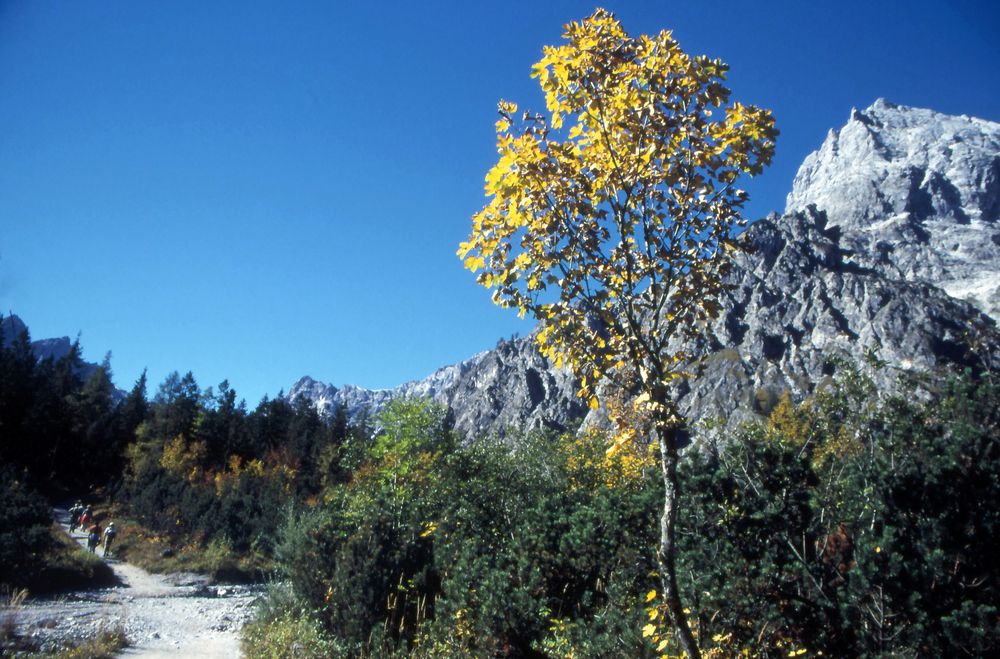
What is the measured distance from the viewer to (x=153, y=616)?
1523 centimetres

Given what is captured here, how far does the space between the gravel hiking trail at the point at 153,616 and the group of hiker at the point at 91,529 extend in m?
5.11

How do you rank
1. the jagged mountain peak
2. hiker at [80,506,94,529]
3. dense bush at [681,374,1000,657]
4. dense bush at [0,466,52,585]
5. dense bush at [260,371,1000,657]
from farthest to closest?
the jagged mountain peak, hiker at [80,506,94,529], dense bush at [0,466,52,585], dense bush at [260,371,1000,657], dense bush at [681,374,1000,657]

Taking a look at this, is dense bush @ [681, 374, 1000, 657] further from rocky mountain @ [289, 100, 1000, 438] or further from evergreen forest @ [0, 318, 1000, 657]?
rocky mountain @ [289, 100, 1000, 438]

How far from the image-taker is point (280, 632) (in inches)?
390

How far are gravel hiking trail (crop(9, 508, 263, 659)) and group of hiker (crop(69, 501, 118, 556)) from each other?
5.11m

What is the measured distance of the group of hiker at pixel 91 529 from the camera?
1089 inches

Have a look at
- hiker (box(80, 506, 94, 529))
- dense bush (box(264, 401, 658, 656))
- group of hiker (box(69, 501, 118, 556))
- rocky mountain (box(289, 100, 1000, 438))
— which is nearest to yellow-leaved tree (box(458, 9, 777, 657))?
dense bush (box(264, 401, 658, 656))

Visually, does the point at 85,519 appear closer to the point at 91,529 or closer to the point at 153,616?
the point at 91,529

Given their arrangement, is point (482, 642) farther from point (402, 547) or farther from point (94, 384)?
point (94, 384)

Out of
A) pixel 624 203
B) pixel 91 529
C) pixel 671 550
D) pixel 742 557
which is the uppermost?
pixel 624 203

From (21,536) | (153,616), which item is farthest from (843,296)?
(21,536)

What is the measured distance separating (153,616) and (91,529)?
1822 centimetres

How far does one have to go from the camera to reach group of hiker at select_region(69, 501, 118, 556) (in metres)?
27.7

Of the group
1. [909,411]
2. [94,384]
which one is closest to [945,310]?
[909,411]
